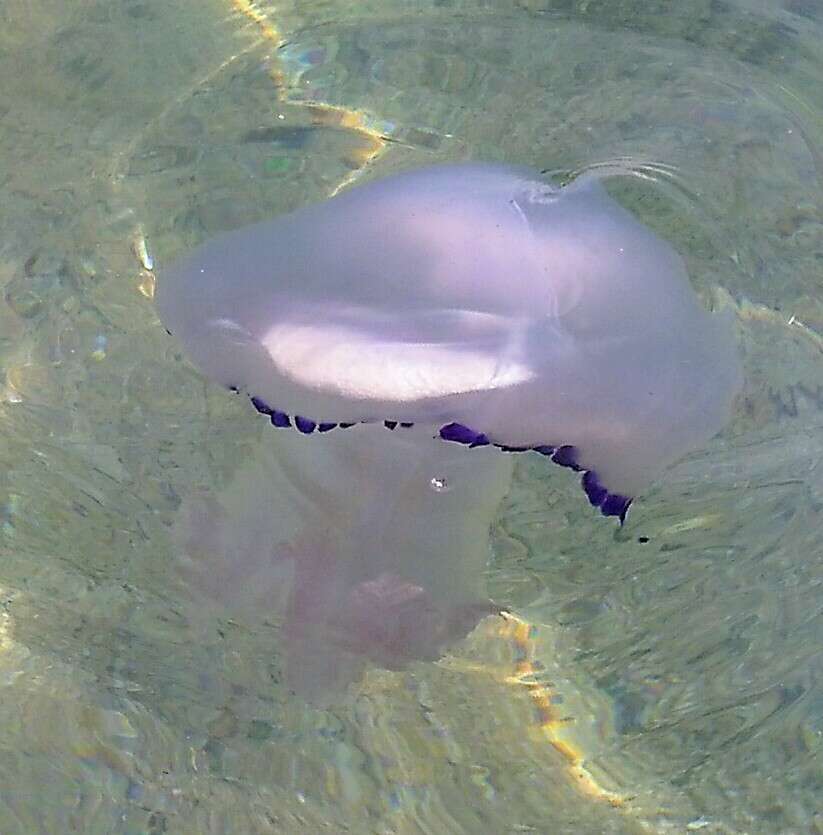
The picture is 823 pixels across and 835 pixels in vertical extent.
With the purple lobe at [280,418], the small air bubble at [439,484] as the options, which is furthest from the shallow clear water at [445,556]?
the purple lobe at [280,418]

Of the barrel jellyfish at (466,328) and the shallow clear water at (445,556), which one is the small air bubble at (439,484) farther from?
the shallow clear water at (445,556)

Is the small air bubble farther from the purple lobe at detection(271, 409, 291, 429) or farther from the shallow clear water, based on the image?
the purple lobe at detection(271, 409, 291, 429)

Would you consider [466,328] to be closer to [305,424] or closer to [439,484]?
[305,424]

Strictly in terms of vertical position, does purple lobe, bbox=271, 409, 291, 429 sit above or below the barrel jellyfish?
below

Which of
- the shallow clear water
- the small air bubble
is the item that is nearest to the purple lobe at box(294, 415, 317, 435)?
the small air bubble

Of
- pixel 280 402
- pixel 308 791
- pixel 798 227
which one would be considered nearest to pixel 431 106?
pixel 798 227

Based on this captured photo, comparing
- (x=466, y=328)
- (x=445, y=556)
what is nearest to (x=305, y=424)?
(x=466, y=328)

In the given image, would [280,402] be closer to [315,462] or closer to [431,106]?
[315,462]
